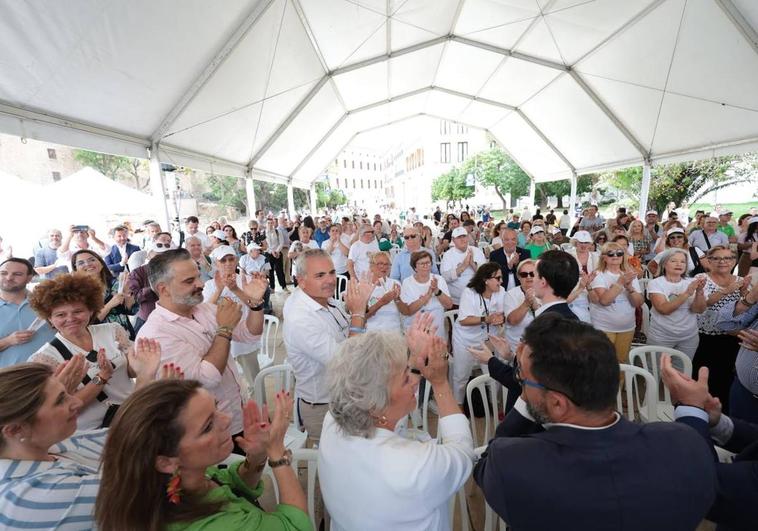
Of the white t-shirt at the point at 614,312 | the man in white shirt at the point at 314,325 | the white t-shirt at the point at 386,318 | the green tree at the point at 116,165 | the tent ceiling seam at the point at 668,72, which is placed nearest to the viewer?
the man in white shirt at the point at 314,325

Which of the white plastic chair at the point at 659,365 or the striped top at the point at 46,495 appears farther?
the white plastic chair at the point at 659,365

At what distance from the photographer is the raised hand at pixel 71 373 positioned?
1.59 metres

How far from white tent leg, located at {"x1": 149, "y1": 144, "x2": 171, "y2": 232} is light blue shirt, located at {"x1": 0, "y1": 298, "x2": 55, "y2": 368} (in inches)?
176

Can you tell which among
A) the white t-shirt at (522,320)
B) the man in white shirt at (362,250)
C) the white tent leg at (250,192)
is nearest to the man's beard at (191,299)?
the white t-shirt at (522,320)

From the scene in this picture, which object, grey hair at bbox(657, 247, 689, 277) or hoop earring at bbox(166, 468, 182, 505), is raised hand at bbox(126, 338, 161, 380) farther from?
grey hair at bbox(657, 247, 689, 277)

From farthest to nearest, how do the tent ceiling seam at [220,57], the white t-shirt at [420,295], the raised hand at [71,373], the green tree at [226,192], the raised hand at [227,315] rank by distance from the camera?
the green tree at [226,192]
the tent ceiling seam at [220,57]
the white t-shirt at [420,295]
the raised hand at [227,315]
the raised hand at [71,373]

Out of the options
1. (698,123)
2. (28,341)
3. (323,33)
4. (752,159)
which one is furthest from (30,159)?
(752,159)

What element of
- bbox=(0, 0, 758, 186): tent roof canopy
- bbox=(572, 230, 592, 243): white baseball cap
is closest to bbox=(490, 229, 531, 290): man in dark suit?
bbox=(572, 230, 592, 243): white baseball cap

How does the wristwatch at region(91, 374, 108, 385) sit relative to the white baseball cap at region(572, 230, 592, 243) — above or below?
below

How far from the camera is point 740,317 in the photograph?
250cm

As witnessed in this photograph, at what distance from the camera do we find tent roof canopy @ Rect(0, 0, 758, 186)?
398cm

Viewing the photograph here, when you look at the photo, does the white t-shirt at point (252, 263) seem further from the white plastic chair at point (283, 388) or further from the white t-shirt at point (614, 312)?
the white t-shirt at point (614, 312)

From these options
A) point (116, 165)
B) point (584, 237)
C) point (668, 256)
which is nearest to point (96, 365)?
point (668, 256)

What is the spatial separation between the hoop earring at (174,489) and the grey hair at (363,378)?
470 millimetres
